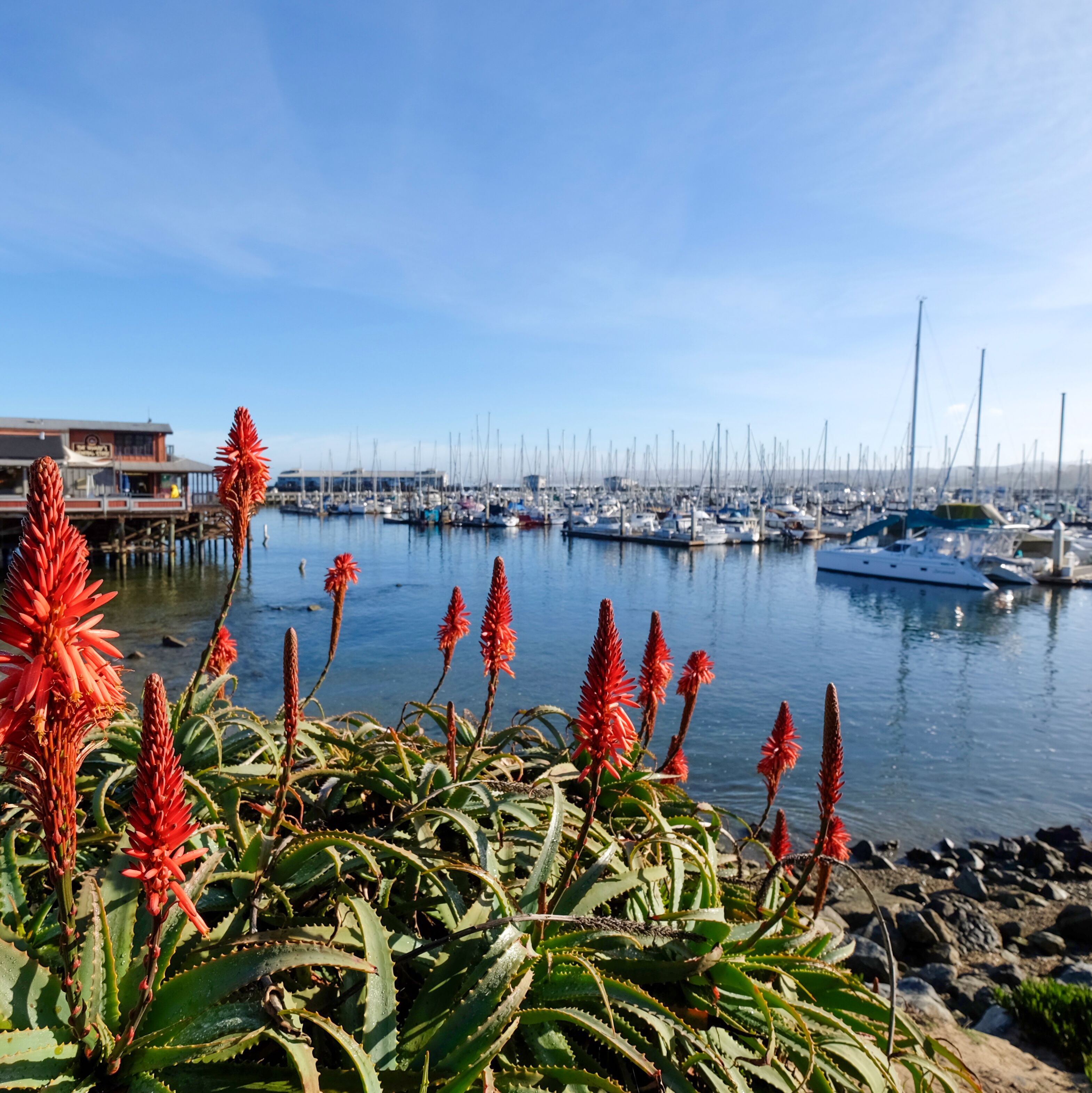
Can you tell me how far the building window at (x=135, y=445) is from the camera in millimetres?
58219

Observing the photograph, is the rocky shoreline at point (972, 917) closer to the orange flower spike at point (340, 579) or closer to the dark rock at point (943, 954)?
the dark rock at point (943, 954)

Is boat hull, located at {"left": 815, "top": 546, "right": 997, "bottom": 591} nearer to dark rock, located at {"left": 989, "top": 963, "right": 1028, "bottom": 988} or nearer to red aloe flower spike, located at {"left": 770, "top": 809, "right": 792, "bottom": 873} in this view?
dark rock, located at {"left": 989, "top": 963, "right": 1028, "bottom": 988}

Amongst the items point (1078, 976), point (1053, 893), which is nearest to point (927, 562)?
point (1053, 893)

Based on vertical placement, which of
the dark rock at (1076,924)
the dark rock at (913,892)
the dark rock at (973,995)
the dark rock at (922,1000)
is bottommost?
the dark rock at (913,892)

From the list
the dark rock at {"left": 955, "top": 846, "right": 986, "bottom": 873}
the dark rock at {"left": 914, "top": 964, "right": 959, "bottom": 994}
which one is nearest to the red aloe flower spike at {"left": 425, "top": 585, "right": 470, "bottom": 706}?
the dark rock at {"left": 914, "top": 964, "right": 959, "bottom": 994}

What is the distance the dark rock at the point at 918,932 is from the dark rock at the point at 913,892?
173 centimetres

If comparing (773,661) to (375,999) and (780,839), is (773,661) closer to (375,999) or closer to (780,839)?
(780,839)

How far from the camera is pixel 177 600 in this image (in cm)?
4316

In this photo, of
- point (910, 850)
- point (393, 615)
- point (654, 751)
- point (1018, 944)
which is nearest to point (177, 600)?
point (393, 615)

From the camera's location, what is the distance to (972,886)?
44.3ft

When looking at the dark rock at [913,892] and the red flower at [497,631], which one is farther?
the dark rock at [913,892]

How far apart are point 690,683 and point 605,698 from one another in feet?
14.2

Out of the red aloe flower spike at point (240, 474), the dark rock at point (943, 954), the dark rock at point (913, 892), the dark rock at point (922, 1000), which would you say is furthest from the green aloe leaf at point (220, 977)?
the dark rock at point (913, 892)

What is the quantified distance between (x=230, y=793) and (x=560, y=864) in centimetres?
214
